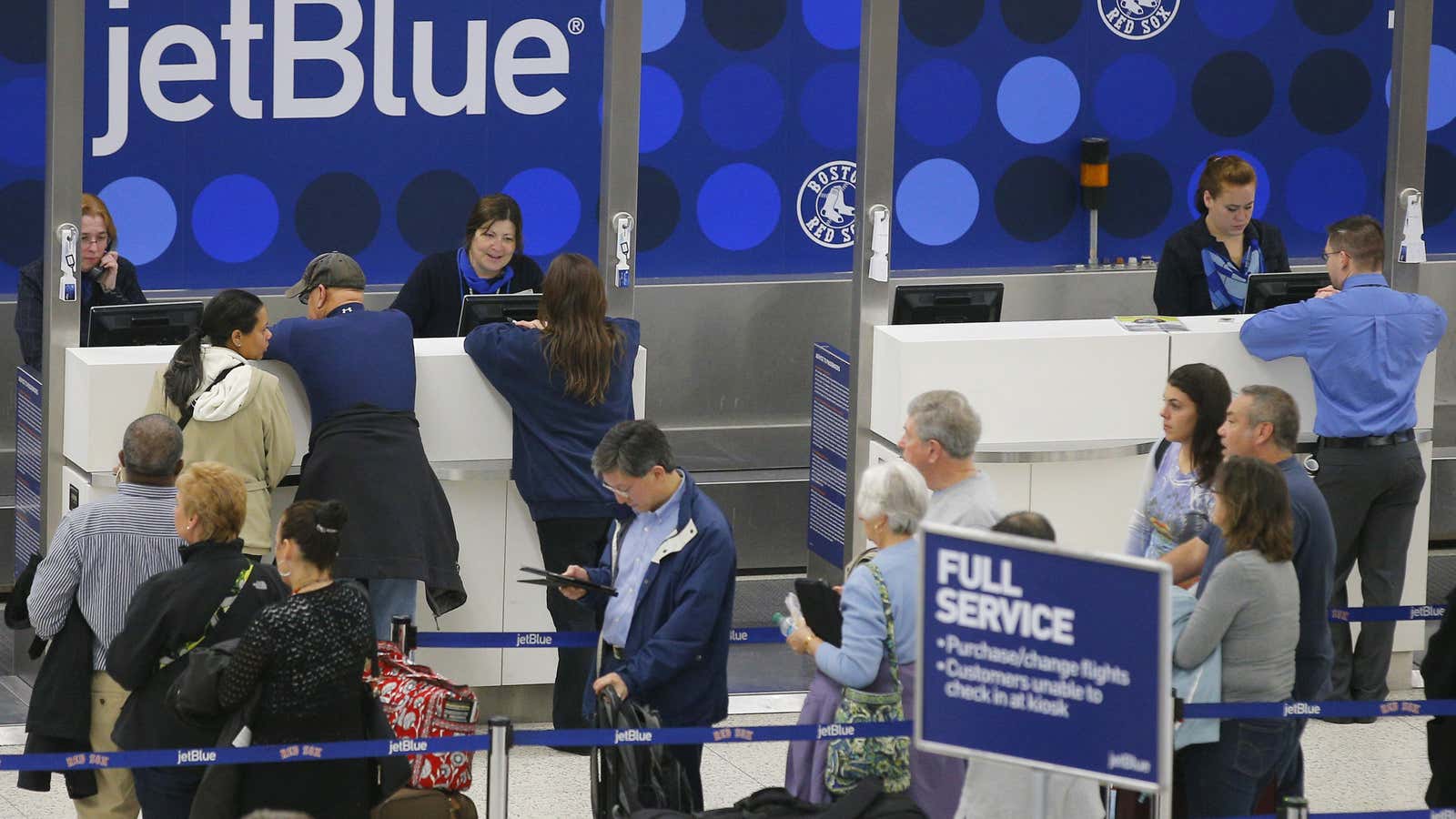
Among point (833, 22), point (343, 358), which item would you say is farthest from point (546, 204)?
point (343, 358)

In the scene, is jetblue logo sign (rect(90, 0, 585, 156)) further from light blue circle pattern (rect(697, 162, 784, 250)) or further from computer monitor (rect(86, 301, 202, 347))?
computer monitor (rect(86, 301, 202, 347))

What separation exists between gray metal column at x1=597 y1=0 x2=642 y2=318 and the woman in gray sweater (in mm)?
2884

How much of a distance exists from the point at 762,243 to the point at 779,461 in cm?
104

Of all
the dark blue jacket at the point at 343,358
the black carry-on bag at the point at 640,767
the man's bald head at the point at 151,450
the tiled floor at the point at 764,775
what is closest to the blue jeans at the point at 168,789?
the man's bald head at the point at 151,450

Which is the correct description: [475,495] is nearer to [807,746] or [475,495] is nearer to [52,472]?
[52,472]

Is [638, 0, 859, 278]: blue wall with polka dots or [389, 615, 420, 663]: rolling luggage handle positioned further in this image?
[638, 0, 859, 278]: blue wall with polka dots

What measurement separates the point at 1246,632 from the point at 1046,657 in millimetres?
1161

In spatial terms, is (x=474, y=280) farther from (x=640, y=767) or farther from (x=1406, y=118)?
(x=1406, y=118)

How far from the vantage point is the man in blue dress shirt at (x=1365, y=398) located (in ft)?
24.2

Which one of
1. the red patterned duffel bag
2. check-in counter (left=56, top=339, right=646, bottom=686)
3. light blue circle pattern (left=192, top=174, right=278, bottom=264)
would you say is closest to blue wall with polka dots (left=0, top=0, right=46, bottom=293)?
light blue circle pattern (left=192, top=174, right=278, bottom=264)

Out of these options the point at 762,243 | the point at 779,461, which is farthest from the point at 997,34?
the point at 779,461

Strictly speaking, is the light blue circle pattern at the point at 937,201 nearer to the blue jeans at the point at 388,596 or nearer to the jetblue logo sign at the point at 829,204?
the jetblue logo sign at the point at 829,204

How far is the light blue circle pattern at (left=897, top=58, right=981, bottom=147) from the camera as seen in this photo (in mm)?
10523

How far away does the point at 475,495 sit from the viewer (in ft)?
23.9
